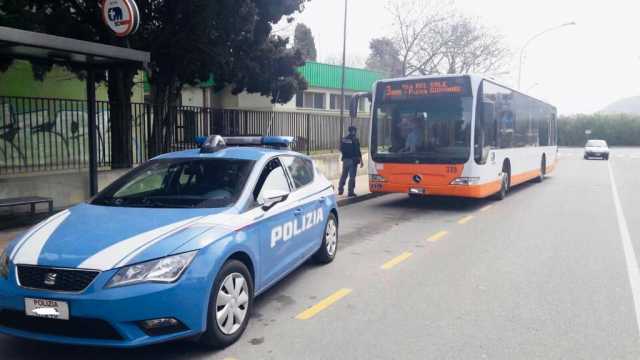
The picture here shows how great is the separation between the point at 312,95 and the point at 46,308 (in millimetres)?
29444

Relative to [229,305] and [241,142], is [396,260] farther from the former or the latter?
[229,305]

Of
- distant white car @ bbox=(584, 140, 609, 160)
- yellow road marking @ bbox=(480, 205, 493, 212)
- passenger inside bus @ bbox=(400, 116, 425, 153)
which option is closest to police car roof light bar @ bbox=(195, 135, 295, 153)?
passenger inside bus @ bbox=(400, 116, 425, 153)

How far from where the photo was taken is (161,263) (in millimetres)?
3865

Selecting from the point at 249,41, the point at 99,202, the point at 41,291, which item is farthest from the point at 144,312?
the point at 249,41

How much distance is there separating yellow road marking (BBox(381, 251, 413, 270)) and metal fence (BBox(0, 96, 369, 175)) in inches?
251

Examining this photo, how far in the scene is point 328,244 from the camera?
7.14 m

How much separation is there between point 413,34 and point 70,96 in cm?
2423

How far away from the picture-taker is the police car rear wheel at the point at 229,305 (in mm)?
4168

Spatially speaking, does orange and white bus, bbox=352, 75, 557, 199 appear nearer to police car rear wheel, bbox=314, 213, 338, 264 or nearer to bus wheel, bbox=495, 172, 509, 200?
bus wheel, bbox=495, 172, 509, 200

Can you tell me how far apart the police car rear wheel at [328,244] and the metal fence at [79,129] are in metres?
5.81

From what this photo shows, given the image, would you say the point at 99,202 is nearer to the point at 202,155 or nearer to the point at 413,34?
the point at 202,155

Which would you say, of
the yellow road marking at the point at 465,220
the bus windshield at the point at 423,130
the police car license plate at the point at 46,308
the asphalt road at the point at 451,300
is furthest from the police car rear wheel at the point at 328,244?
the bus windshield at the point at 423,130

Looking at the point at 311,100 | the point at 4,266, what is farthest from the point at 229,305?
the point at 311,100

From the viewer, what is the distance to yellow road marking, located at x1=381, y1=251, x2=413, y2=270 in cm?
709
